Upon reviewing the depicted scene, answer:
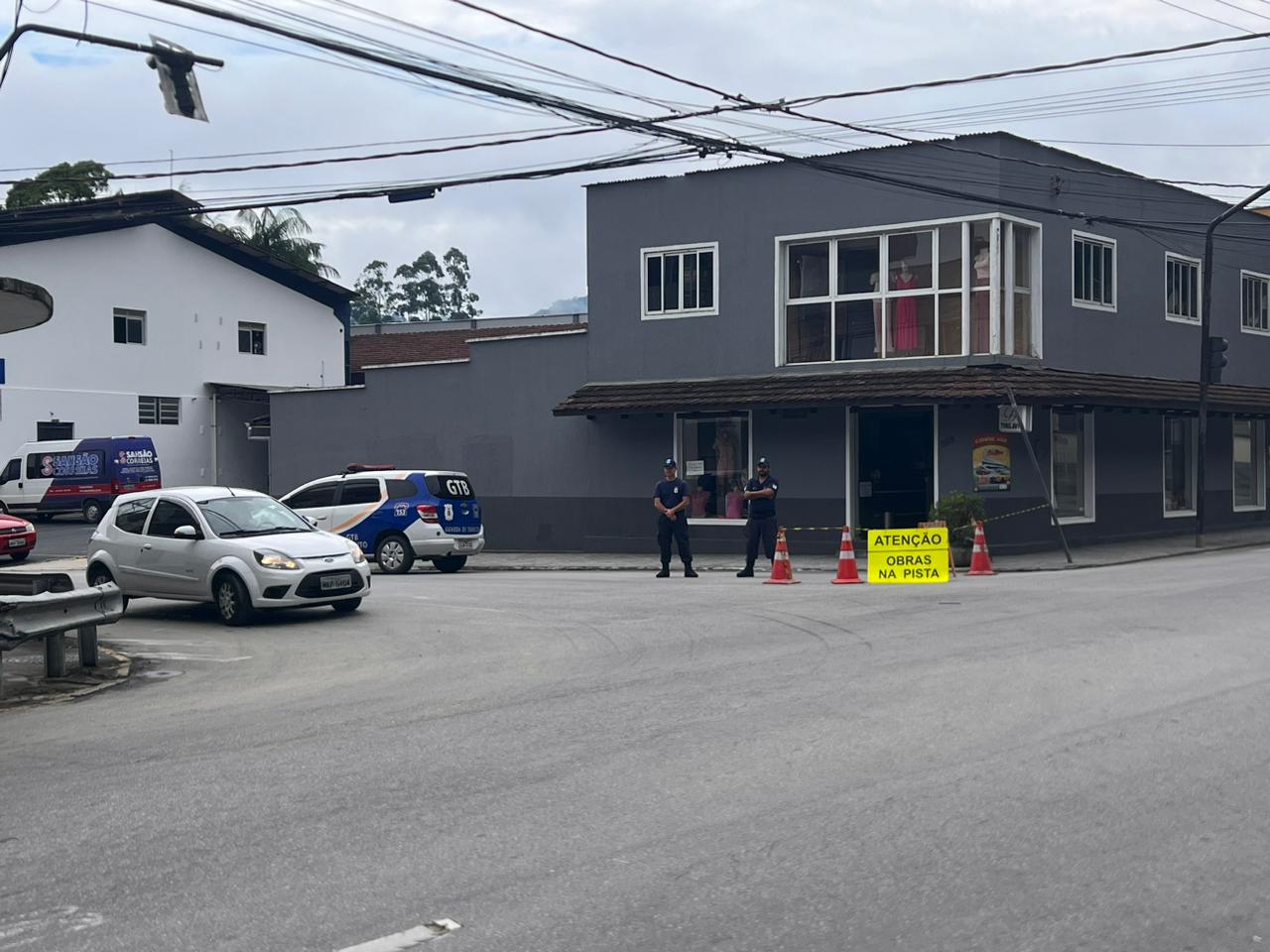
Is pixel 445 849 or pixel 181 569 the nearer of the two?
pixel 445 849

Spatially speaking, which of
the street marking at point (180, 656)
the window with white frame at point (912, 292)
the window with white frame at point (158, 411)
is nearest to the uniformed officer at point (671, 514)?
the window with white frame at point (912, 292)

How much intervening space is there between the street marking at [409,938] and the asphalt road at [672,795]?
4 cm

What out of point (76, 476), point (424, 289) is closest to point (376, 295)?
point (424, 289)

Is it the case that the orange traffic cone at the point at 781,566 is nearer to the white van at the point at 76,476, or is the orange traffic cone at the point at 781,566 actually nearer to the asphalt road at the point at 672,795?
the asphalt road at the point at 672,795

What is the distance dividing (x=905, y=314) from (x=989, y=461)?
3.18m

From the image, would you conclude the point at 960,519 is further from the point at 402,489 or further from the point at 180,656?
the point at 180,656

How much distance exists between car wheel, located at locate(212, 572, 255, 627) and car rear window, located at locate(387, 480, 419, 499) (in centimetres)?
850

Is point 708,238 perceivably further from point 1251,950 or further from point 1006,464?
point 1251,950

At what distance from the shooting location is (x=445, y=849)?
20.2 ft

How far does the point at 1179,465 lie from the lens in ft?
103

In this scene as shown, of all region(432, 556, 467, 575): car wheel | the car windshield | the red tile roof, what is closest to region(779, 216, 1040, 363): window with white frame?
region(432, 556, 467, 575): car wheel

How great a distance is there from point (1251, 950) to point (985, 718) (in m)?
3.99

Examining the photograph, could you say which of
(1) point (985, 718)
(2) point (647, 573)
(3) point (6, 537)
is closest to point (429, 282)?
(3) point (6, 537)

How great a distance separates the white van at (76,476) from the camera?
38219 mm
